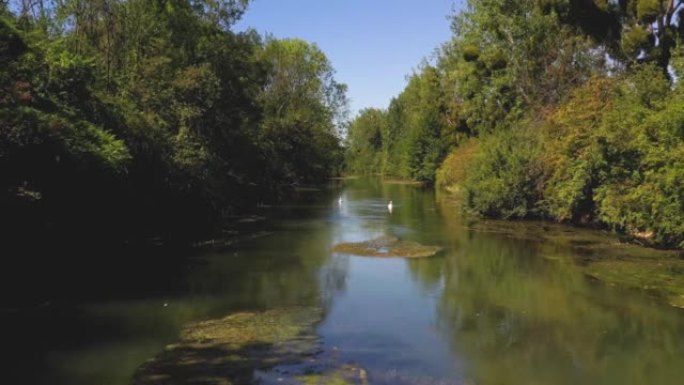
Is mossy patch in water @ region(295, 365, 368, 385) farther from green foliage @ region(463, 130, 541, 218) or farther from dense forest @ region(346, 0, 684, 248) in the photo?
green foliage @ region(463, 130, 541, 218)

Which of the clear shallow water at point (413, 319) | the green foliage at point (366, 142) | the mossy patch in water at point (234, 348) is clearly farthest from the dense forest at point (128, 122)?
the green foliage at point (366, 142)

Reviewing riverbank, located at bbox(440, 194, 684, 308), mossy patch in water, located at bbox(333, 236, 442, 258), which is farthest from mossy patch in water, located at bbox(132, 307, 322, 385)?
riverbank, located at bbox(440, 194, 684, 308)

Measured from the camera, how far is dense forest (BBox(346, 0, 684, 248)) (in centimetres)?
2566

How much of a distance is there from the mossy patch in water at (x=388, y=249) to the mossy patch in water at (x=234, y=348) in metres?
10.2

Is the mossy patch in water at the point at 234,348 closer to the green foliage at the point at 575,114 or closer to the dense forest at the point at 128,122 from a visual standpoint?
the dense forest at the point at 128,122

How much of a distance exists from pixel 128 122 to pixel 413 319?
15.7 m

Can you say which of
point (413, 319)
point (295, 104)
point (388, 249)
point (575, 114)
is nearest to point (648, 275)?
point (413, 319)

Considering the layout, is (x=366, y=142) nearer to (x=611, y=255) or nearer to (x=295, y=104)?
(x=295, y=104)

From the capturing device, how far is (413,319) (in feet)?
58.2

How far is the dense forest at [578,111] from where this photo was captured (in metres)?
25.7

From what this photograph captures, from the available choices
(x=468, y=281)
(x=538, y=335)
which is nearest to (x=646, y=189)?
(x=468, y=281)

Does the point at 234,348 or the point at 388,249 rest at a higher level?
the point at 388,249

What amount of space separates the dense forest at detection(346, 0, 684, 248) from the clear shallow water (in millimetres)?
3739

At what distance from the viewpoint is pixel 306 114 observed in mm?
76062
